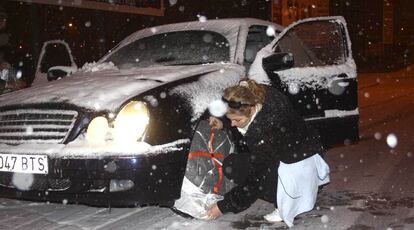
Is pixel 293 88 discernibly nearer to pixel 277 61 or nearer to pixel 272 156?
pixel 277 61

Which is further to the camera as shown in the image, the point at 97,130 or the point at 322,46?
the point at 322,46

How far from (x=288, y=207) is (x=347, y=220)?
508 millimetres

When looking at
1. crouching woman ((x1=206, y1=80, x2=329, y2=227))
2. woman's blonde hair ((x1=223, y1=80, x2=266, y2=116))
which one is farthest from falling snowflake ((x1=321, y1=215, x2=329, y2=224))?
woman's blonde hair ((x1=223, y1=80, x2=266, y2=116))

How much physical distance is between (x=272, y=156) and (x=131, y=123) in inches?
36.1

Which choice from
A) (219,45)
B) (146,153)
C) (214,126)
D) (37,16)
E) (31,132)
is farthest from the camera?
(37,16)

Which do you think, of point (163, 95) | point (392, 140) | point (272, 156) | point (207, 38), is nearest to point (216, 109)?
point (163, 95)

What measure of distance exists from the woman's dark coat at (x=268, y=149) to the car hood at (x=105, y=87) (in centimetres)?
74

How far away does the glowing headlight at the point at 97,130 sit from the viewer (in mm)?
3164

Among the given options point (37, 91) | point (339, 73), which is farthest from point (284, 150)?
point (339, 73)

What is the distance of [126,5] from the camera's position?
538 inches

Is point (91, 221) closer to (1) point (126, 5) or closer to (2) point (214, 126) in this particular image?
(2) point (214, 126)

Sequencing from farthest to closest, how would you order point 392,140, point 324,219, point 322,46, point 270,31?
point 392,140 → point 322,46 → point 270,31 → point 324,219

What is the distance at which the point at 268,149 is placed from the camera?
10.6 feet

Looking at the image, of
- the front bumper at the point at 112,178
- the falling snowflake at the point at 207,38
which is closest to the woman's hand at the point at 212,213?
the front bumper at the point at 112,178
